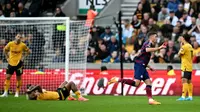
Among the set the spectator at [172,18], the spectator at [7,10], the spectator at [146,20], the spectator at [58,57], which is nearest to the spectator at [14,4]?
the spectator at [7,10]

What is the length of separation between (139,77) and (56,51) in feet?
23.2

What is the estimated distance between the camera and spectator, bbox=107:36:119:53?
2823 centimetres

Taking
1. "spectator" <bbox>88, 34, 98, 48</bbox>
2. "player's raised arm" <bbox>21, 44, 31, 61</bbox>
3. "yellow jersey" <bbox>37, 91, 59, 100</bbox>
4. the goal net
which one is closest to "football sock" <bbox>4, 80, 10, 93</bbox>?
"player's raised arm" <bbox>21, 44, 31, 61</bbox>

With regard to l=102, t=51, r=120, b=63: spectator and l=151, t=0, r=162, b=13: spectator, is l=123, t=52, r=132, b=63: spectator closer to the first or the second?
l=102, t=51, r=120, b=63: spectator

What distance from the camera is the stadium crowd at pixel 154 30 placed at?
89.7ft

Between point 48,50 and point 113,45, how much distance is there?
394 cm

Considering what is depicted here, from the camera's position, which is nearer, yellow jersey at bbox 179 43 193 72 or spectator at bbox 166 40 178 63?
yellow jersey at bbox 179 43 193 72

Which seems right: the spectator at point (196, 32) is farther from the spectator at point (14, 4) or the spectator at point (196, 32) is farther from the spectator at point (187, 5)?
the spectator at point (14, 4)

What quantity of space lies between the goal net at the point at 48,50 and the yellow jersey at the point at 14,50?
1.85 meters

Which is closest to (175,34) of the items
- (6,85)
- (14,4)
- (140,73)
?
(14,4)

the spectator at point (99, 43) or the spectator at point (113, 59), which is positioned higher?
the spectator at point (99, 43)

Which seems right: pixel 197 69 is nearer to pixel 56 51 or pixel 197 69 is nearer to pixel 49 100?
pixel 56 51

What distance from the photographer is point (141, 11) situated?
2972 cm

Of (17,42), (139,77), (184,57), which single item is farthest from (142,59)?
(17,42)
